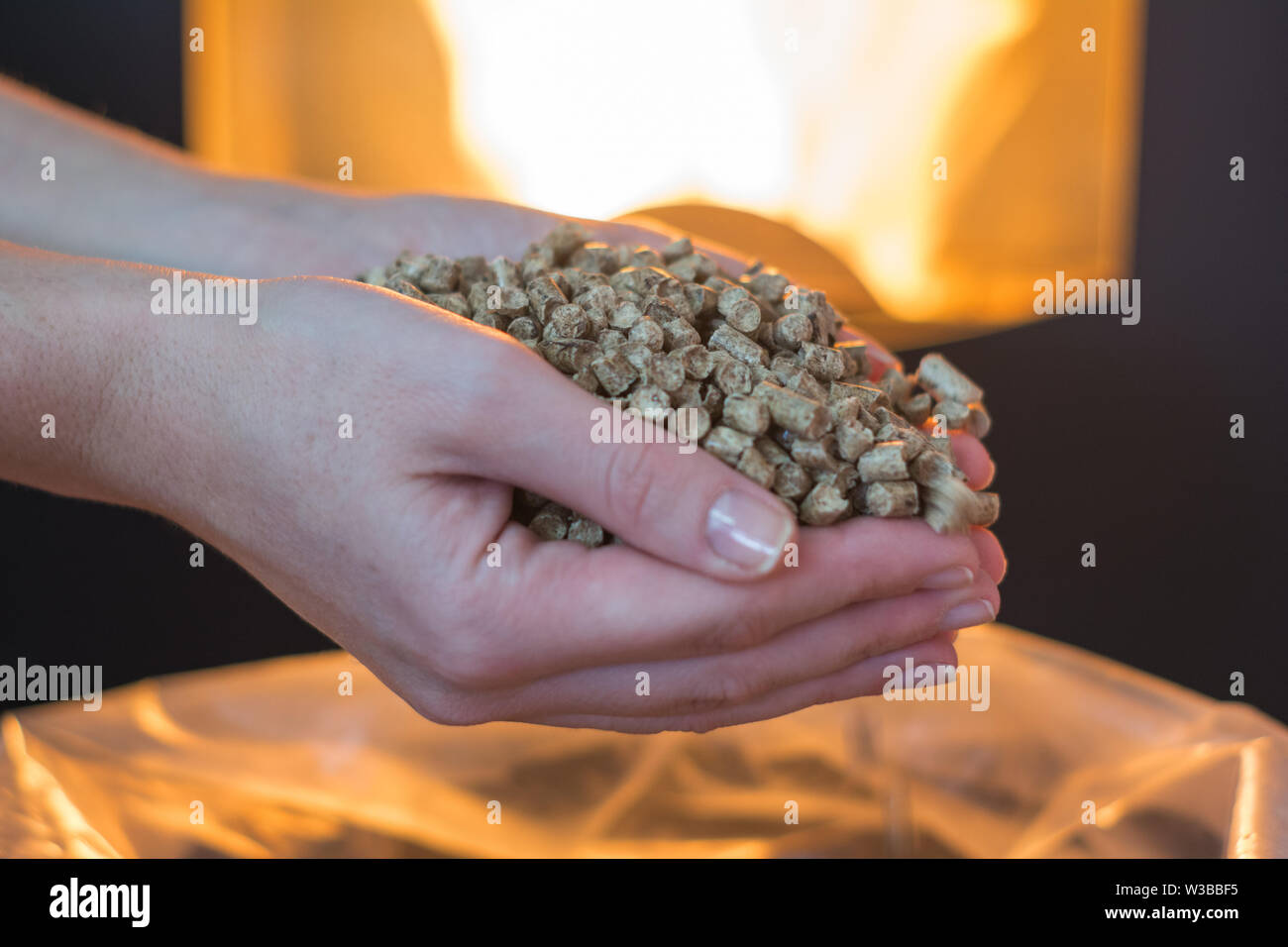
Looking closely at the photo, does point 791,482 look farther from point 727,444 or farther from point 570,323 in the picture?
point 570,323

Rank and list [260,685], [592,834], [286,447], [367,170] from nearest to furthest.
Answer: [286,447]
[592,834]
[260,685]
[367,170]

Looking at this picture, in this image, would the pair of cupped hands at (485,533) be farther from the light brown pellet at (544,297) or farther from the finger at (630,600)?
the light brown pellet at (544,297)

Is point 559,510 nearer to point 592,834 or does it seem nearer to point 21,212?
point 592,834

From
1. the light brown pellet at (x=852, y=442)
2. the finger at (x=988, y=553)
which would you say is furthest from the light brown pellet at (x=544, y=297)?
the finger at (x=988, y=553)

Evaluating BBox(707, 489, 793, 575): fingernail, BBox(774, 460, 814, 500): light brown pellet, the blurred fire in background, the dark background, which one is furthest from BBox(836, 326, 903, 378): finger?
the dark background

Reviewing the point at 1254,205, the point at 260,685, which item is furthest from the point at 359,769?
the point at 1254,205

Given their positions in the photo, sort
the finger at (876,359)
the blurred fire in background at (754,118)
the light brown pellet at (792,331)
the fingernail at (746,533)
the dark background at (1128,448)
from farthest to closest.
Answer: the dark background at (1128,448)
the blurred fire in background at (754,118)
the finger at (876,359)
the light brown pellet at (792,331)
the fingernail at (746,533)

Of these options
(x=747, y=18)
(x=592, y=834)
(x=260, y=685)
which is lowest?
(x=592, y=834)
